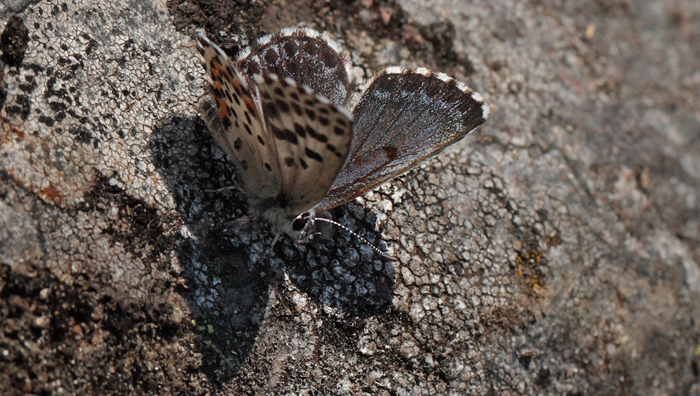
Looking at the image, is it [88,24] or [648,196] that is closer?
[88,24]

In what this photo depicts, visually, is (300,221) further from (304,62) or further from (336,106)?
(304,62)

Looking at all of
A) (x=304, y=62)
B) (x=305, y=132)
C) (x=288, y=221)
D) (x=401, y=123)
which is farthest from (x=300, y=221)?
(x=304, y=62)

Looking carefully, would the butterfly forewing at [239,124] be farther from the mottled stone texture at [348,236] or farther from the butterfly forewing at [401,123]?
the butterfly forewing at [401,123]

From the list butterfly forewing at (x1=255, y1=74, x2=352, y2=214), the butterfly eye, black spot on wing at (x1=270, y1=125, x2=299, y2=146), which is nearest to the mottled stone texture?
the butterfly eye

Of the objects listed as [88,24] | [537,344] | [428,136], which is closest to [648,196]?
[537,344]

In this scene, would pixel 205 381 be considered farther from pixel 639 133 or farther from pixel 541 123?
pixel 639 133

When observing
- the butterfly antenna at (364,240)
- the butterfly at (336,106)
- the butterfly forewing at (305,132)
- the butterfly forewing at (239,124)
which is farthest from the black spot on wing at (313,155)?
the butterfly antenna at (364,240)
